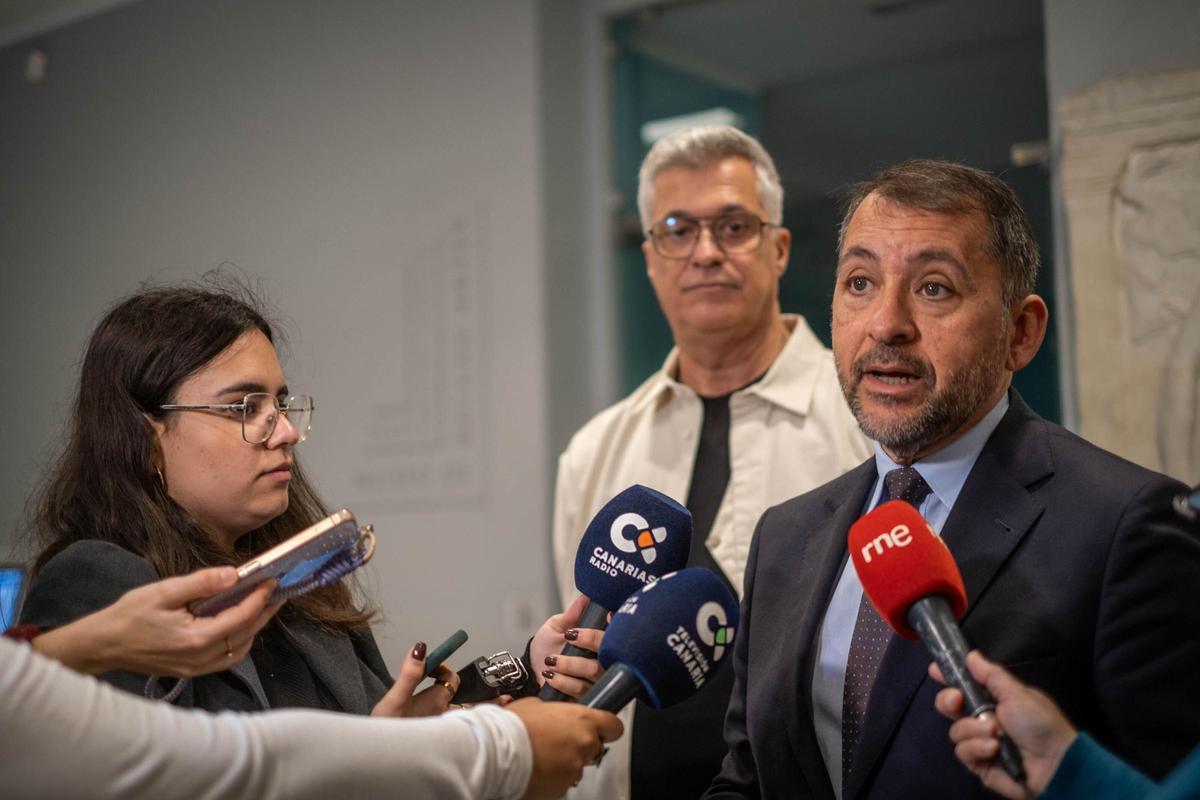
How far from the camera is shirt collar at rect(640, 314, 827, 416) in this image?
7.92 ft

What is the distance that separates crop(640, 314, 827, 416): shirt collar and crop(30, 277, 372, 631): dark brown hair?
1.04 m

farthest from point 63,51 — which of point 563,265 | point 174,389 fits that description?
point 174,389

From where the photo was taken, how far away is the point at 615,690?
1286mm

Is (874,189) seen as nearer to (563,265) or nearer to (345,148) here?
(563,265)

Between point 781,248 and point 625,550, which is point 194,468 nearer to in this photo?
point 625,550

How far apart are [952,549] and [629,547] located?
1.40 ft

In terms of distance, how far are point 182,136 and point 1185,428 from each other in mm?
3854

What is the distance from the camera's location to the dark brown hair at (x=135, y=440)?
63.8 inches

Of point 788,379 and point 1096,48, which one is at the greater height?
point 1096,48

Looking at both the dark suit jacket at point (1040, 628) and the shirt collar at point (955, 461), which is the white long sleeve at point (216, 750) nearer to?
the dark suit jacket at point (1040, 628)

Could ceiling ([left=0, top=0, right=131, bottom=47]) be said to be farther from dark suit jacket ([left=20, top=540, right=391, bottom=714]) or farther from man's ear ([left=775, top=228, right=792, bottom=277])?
dark suit jacket ([left=20, top=540, right=391, bottom=714])

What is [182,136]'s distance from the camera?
15.2ft

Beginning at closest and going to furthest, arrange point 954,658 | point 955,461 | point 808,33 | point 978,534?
point 954,658, point 978,534, point 955,461, point 808,33

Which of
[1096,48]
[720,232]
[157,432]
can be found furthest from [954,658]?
[1096,48]
